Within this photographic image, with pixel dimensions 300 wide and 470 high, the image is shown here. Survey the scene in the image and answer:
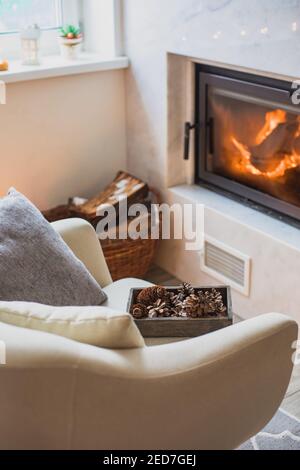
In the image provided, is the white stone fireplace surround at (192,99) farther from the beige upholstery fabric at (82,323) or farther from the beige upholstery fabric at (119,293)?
the beige upholstery fabric at (82,323)

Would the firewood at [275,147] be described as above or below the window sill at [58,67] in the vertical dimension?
below

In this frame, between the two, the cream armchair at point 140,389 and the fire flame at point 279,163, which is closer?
the cream armchair at point 140,389

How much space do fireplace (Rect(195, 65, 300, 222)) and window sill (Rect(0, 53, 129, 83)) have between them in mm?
417

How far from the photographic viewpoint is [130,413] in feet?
4.97

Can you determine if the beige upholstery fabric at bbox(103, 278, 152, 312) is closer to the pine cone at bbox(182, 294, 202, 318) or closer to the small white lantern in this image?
the pine cone at bbox(182, 294, 202, 318)

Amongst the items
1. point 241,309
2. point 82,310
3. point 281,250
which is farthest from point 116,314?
point 241,309

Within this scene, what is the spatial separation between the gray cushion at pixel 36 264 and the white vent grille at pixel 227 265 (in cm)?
85

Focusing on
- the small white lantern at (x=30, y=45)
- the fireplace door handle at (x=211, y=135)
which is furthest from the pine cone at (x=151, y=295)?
the small white lantern at (x=30, y=45)

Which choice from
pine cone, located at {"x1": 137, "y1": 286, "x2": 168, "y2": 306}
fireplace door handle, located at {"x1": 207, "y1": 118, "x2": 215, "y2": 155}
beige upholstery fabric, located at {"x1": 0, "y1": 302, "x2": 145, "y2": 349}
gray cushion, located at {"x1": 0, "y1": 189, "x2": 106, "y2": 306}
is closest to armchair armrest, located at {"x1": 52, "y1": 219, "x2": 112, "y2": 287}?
gray cushion, located at {"x1": 0, "y1": 189, "x2": 106, "y2": 306}

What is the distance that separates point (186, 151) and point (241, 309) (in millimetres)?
735

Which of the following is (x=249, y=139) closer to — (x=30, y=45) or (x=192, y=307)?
Result: (x=30, y=45)

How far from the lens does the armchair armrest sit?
7.55ft

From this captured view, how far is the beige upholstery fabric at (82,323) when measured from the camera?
1537mm
